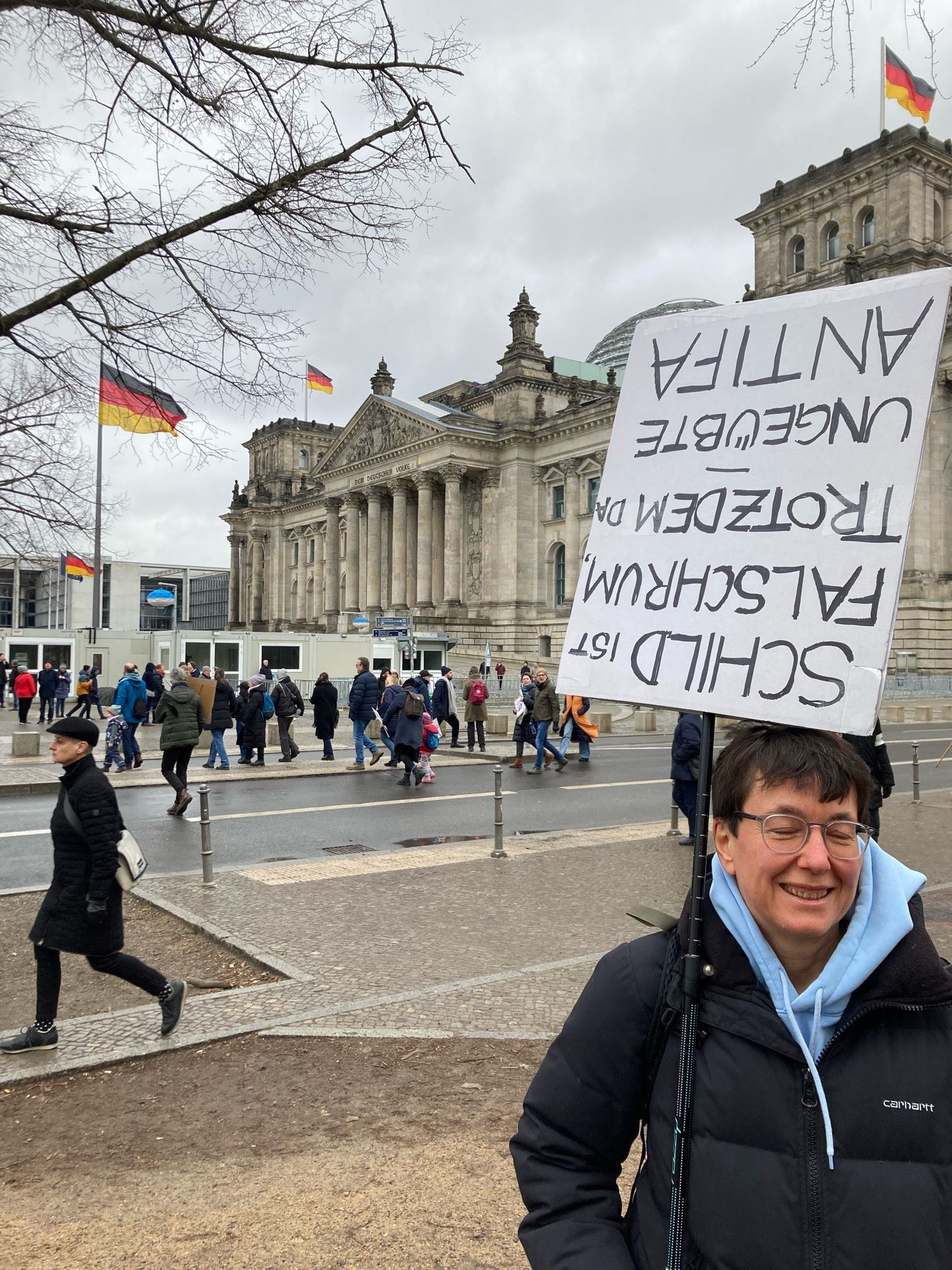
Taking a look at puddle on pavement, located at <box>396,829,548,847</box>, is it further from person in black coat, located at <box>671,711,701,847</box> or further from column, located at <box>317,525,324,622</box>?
column, located at <box>317,525,324,622</box>

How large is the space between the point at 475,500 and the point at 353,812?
59.1 m

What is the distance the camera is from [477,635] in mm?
68312

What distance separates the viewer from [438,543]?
75062 mm

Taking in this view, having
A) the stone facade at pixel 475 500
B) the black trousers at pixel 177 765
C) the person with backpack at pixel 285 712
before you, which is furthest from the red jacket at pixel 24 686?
the stone facade at pixel 475 500

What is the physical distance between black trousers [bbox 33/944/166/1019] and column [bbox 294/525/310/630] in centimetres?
8981

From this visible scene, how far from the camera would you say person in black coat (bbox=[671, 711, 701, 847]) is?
11.3 metres

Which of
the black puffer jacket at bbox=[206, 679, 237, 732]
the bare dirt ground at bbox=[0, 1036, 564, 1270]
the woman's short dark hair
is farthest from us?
the black puffer jacket at bbox=[206, 679, 237, 732]

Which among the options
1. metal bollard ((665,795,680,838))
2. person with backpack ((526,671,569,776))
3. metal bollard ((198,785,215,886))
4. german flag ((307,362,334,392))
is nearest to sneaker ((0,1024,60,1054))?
metal bollard ((198,785,215,886))

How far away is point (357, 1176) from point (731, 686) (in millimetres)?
2692

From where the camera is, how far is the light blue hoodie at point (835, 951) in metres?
1.86

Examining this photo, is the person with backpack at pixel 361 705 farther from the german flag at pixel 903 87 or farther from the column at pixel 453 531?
the column at pixel 453 531

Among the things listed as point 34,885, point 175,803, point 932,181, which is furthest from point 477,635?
point 34,885

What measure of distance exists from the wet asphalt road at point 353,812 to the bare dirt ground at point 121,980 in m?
2.10

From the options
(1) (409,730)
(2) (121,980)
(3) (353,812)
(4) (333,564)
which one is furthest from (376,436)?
(2) (121,980)
